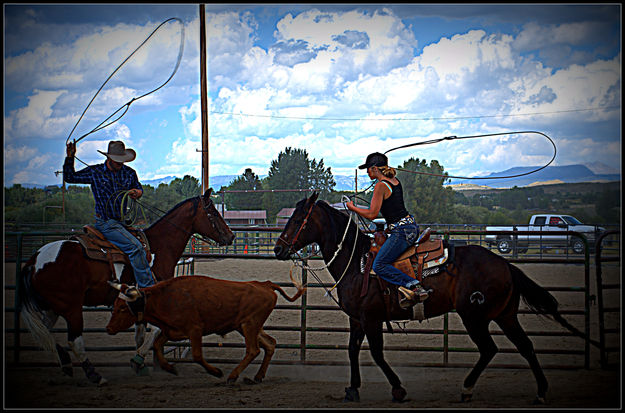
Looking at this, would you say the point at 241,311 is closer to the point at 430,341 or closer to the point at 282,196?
the point at 430,341

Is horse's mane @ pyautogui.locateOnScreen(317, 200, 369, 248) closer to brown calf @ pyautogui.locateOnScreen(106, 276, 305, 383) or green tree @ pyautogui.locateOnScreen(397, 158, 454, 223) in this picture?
brown calf @ pyautogui.locateOnScreen(106, 276, 305, 383)

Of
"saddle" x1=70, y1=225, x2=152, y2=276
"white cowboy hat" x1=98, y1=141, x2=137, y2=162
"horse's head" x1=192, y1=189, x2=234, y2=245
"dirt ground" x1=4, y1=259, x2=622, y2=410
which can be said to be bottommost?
"dirt ground" x1=4, y1=259, x2=622, y2=410

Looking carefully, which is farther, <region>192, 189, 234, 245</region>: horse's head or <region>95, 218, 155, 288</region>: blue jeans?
<region>192, 189, 234, 245</region>: horse's head

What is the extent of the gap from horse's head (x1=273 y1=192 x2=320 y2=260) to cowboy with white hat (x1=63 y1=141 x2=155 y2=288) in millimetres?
1629

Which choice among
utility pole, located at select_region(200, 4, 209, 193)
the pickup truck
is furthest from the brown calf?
the pickup truck

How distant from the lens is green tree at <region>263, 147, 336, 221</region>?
52.2 m

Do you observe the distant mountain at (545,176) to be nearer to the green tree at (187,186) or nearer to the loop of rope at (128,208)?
the loop of rope at (128,208)

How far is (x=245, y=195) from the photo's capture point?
185 ft

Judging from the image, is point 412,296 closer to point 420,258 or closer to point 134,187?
point 420,258

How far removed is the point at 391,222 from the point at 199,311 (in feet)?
7.39

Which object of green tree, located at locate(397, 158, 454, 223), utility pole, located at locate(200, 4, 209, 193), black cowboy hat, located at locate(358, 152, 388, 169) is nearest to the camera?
black cowboy hat, located at locate(358, 152, 388, 169)

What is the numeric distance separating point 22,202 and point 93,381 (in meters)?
19.9

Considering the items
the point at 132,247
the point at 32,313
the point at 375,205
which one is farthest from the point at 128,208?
the point at 375,205

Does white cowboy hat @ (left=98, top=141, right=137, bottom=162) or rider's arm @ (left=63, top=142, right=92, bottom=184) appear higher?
white cowboy hat @ (left=98, top=141, right=137, bottom=162)
